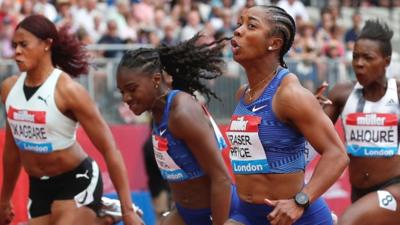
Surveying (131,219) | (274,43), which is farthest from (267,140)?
(131,219)

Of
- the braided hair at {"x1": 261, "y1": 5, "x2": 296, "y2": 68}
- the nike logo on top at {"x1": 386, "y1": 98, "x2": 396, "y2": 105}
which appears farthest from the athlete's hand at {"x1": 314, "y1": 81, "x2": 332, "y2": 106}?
the braided hair at {"x1": 261, "y1": 5, "x2": 296, "y2": 68}

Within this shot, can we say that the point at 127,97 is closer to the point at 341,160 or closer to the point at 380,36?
the point at 341,160

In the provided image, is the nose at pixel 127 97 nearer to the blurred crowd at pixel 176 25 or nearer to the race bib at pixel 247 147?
the race bib at pixel 247 147

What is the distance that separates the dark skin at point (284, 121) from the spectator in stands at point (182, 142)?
803mm

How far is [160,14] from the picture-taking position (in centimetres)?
1781

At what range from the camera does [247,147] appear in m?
6.74

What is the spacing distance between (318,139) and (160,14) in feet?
38.1

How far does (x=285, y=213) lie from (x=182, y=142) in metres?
1.82

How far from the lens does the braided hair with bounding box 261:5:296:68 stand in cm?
675

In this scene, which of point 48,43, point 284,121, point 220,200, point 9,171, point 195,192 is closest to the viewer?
point 284,121

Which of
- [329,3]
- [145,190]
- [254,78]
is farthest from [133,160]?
[329,3]

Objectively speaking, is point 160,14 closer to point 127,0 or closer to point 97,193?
point 127,0

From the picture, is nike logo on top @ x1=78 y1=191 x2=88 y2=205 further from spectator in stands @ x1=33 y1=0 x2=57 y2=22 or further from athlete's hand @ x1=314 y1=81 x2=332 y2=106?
spectator in stands @ x1=33 y1=0 x2=57 y2=22

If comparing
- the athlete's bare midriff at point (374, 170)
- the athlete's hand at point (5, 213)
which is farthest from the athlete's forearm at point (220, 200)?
the athlete's hand at point (5, 213)
